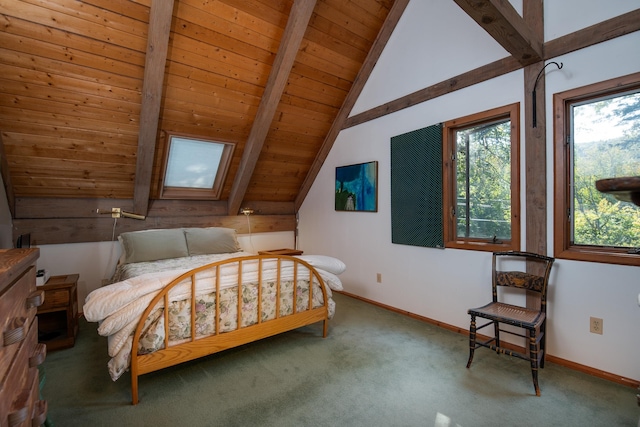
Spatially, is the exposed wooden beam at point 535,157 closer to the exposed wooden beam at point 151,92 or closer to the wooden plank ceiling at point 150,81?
the wooden plank ceiling at point 150,81

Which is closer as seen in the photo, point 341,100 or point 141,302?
point 141,302

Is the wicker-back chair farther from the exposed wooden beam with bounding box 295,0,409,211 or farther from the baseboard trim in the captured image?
the exposed wooden beam with bounding box 295,0,409,211

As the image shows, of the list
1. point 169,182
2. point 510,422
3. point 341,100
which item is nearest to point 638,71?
point 510,422

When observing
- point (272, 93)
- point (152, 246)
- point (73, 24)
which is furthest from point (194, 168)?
point (73, 24)

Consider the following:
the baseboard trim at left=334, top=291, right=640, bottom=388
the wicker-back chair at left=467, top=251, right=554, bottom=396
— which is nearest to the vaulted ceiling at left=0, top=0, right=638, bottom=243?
the wicker-back chair at left=467, top=251, right=554, bottom=396

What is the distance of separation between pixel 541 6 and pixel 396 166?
5.71ft

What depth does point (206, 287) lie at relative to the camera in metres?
2.15

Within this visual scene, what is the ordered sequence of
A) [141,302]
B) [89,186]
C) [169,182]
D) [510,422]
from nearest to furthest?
[510,422] → [141,302] → [89,186] → [169,182]

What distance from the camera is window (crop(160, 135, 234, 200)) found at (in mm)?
3721

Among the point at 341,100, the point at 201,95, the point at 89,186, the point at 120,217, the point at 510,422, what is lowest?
the point at 510,422

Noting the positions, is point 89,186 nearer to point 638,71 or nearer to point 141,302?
point 141,302

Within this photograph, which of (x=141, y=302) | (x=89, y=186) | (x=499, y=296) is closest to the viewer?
(x=141, y=302)

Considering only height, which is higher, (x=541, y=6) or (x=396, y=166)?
(x=541, y=6)

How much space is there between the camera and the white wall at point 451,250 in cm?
208
